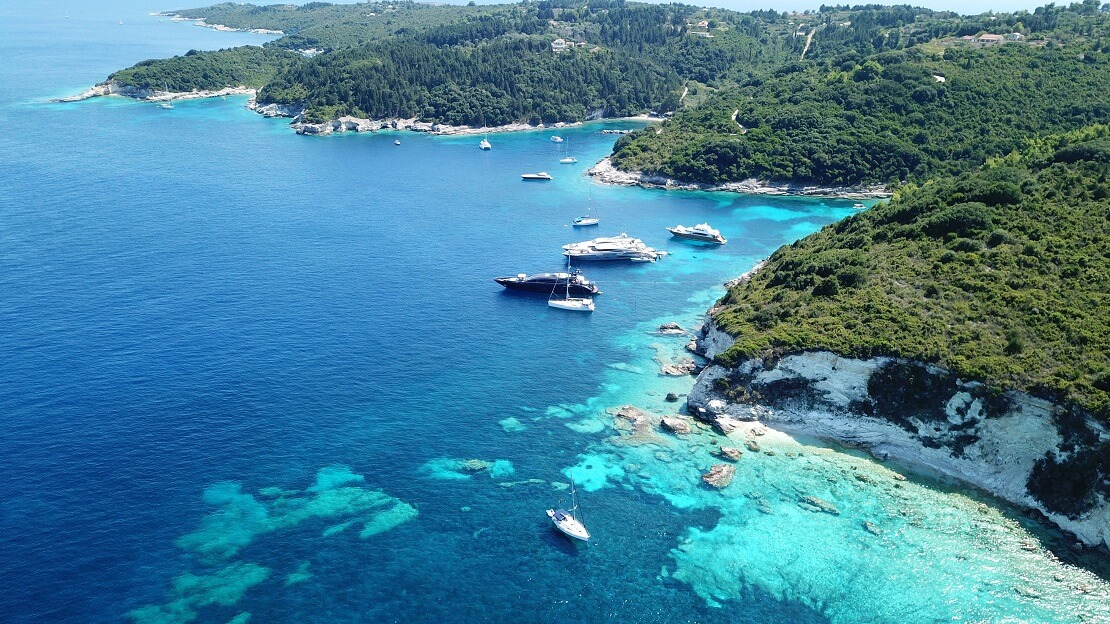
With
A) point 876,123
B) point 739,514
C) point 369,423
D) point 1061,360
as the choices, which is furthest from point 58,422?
point 876,123

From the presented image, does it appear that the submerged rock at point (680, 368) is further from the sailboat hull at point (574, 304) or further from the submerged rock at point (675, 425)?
the sailboat hull at point (574, 304)

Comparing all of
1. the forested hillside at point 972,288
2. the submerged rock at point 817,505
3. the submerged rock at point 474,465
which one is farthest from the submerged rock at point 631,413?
the submerged rock at point 817,505

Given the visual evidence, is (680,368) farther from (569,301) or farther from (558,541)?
(558,541)

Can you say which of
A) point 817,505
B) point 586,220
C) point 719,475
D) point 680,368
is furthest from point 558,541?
point 586,220

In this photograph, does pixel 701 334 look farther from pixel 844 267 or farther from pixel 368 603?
pixel 368 603

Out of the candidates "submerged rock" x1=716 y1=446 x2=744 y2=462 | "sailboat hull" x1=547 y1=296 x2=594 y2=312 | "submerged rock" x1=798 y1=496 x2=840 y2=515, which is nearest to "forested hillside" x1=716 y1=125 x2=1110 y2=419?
"submerged rock" x1=716 y1=446 x2=744 y2=462

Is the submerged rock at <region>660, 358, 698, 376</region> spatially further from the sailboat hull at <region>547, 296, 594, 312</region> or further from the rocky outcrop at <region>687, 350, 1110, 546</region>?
the sailboat hull at <region>547, 296, 594, 312</region>
